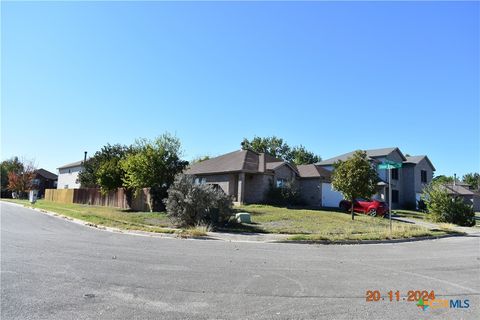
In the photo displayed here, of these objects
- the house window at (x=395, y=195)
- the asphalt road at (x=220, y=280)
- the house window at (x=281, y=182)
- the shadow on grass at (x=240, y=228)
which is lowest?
the asphalt road at (x=220, y=280)

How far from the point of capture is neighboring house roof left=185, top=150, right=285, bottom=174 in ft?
110

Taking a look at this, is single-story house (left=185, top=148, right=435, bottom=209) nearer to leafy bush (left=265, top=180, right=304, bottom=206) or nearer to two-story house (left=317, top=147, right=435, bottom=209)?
two-story house (left=317, top=147, right=435, bottom=209)

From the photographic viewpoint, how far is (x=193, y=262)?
9898 mm

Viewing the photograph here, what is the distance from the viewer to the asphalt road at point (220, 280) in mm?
5852

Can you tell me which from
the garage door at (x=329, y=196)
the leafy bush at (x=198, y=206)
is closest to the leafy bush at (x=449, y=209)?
the garage door at (x=329, y=196)

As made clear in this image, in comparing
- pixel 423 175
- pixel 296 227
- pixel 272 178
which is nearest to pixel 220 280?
pixel 296 227

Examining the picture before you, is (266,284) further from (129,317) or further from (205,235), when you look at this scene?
(205,235)

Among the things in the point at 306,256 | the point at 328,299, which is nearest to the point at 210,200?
the point at 306,256

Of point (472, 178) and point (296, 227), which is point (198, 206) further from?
point (472, 178)

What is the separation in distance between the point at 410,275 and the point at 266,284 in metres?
3.67

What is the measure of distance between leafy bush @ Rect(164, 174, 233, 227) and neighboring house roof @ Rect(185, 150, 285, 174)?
42.9 feet

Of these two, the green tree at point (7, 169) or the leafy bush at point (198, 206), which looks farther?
the green tree at point (7, 169)

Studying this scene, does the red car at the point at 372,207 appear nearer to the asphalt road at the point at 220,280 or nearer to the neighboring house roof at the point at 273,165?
the neighboring house roof at the point at 273,165

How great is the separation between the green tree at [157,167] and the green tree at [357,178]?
11.8 metres
